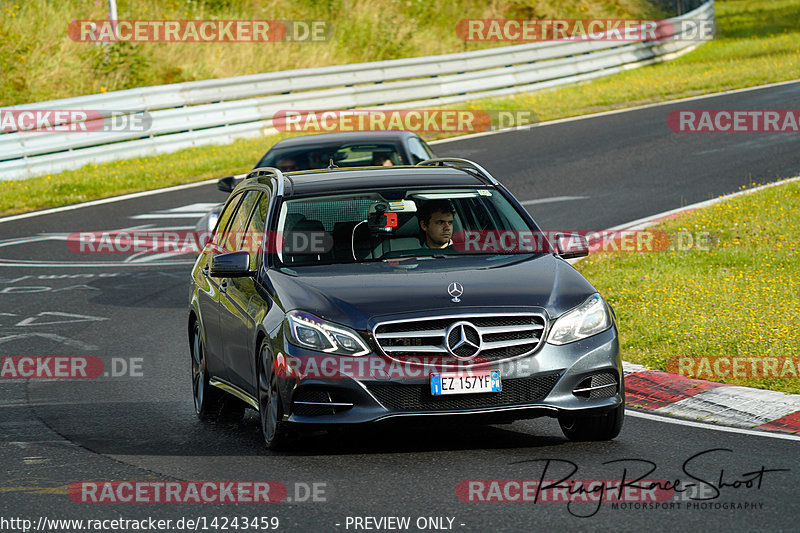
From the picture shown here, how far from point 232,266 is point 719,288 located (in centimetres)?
568

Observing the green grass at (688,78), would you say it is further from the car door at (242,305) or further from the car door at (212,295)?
the car door at (242,305)

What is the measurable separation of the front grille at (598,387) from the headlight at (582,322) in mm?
253

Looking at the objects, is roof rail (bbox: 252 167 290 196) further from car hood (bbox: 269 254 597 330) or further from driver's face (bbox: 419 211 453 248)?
driver's face (bbox: 419 211 453 248)

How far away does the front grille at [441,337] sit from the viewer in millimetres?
7410

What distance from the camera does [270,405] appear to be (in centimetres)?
795

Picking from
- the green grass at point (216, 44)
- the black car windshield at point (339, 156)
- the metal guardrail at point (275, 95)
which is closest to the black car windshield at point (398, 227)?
the black car windshield at point (339, 156)

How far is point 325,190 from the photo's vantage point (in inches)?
353

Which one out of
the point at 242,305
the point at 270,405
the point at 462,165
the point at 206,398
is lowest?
the point at 206,398

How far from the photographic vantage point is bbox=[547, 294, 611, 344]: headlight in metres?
7.59

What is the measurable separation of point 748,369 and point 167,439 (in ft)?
13.8

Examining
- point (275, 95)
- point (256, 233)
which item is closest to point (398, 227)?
point (256, 233)

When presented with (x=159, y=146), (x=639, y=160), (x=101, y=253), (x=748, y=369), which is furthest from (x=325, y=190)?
(x=159, y=146)

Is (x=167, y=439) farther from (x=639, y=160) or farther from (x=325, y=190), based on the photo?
(x=639, y=160)

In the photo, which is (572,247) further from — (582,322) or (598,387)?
(598,387)
